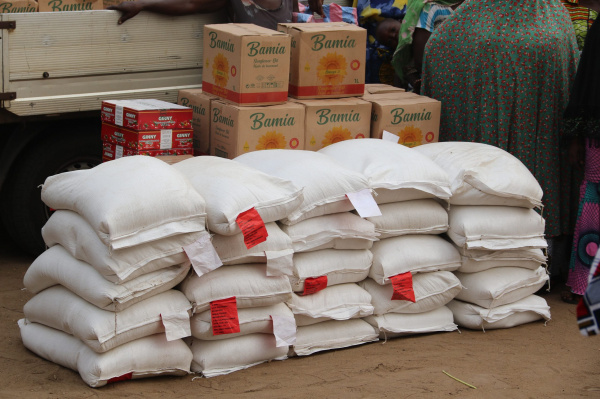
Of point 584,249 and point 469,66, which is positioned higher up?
point 469,66

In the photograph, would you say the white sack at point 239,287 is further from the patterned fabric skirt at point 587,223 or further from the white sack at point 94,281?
the patterned fabric skirt at point 587,223

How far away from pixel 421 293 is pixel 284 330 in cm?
84

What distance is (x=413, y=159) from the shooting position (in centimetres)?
428

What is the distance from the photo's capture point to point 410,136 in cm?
487

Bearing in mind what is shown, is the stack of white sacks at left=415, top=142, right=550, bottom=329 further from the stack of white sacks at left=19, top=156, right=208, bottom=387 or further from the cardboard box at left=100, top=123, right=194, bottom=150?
the stack of white sacks at left=19, top=156, right=208, bottom=387

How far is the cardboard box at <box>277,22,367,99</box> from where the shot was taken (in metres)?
4.59

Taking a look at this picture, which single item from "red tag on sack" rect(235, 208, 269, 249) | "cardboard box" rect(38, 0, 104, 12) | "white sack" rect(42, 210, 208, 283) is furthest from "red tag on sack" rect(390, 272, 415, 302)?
"cardboard box" rect(38, 0, 104, 12)

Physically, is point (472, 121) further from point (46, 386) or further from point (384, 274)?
point (46, 386)

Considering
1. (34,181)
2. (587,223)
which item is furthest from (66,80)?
(587,223)

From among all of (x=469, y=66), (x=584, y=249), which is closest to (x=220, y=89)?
(x=469, y=66)

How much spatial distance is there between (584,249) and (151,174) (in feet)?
9.26

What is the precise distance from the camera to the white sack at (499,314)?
14.6ft

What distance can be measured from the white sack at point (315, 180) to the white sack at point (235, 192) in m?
0.09

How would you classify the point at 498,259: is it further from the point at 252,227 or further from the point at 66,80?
the point at 66,80
